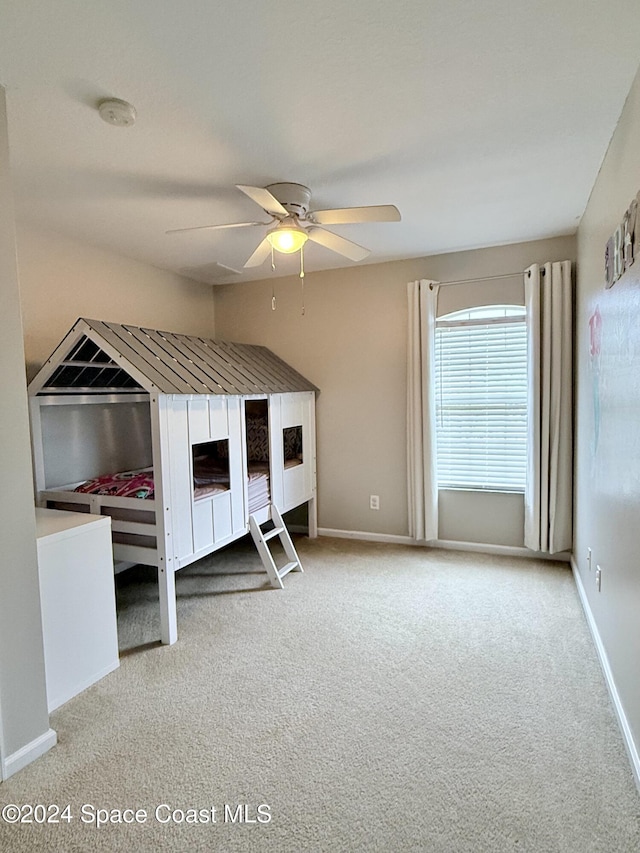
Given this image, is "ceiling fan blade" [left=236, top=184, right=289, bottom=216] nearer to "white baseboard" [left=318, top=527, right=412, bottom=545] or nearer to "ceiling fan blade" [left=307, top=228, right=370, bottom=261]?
"ceiling fan blade" [left=307, top=228, right=370, bottom=261]

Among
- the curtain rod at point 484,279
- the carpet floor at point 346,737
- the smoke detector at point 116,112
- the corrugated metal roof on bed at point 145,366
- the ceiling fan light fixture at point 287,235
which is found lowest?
the carpet floor at point 346,737

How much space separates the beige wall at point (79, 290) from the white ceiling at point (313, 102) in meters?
0.27

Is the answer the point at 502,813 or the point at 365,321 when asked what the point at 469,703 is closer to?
the point at 502,813

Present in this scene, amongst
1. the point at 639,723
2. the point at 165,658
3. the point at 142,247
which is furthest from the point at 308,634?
the point at 142,247

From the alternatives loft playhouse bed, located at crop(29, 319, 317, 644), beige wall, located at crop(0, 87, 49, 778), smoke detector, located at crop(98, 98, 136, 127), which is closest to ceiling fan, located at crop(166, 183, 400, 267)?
smoke detector, located at crop(98, 98, 136, 127)

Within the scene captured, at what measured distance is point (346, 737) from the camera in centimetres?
190

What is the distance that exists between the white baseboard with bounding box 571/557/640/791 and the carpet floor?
5 cm

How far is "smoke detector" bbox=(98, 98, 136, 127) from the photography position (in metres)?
1.77

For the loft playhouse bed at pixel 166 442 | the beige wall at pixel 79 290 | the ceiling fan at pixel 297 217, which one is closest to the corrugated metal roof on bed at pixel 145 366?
the loft playhouse bed at pixel 166 442

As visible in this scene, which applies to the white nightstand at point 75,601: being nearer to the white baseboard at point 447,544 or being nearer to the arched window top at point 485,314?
the white baseboard at point 447,544

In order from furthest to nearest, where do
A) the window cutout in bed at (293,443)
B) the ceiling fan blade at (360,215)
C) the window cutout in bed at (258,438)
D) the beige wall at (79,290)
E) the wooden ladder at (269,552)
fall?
the window cutout in bed at (293,443), the window cutout in bed at (258,438), the wooden ladder at (269,552), the beige wall at (79,290), the ceiling fan blade at (360,215)

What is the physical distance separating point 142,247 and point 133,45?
2.14 metres

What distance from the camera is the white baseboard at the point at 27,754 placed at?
68.4 inches

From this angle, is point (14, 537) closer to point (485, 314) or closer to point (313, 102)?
point (313, 102)
